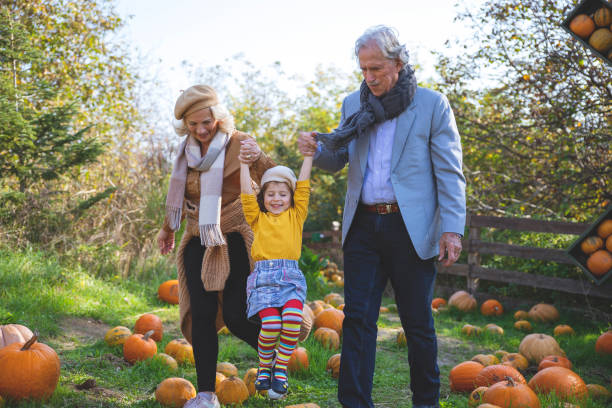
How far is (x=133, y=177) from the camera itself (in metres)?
8.42

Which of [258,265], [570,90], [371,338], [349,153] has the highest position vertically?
[570,90]

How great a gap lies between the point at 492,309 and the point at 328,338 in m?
3.13

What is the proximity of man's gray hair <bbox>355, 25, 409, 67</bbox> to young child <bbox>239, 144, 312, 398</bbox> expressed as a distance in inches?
25.7

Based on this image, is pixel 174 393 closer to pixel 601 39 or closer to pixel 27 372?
pixel 27 372

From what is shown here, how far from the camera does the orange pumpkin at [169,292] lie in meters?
6.11

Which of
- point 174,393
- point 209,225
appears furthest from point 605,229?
point 174,393

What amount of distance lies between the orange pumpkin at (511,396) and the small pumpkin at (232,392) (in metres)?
1.37

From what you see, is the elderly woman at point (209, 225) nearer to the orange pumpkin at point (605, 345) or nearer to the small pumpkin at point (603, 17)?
the small pumpkin at point (603, 17)

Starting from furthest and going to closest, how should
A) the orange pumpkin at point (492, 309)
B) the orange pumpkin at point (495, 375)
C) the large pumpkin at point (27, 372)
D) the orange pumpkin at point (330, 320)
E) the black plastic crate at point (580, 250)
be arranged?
the orange pumpkin at point (492, 309) → the orange pumpkin at point (330, 320) → the black plastic crate at point (580, 250) → the orange pumpkin at point (495, 375) → the large pumpkin at point (27, 372)

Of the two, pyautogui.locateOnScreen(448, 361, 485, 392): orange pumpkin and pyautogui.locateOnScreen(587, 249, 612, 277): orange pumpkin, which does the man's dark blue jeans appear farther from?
pyautogui.locateOnScreen(587, 249, 612, 277): orange pumpkin

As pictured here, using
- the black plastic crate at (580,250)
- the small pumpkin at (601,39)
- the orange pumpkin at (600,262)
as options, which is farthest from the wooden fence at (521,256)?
the small pumpkin at (601,39)

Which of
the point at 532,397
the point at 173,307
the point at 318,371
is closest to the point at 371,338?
the point at 532,397

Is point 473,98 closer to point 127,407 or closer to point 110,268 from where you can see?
point 110,268

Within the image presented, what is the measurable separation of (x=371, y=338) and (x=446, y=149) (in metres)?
1.04
